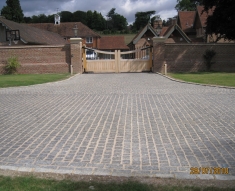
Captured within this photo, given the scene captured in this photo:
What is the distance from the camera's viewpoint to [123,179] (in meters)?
3.93

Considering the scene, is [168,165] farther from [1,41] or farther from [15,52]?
[1,41]

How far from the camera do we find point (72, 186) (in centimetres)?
369

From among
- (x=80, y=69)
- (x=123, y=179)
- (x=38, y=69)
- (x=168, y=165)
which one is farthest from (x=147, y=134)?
(x=38, y=69)

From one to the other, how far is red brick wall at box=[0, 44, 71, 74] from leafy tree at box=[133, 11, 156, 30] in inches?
4115

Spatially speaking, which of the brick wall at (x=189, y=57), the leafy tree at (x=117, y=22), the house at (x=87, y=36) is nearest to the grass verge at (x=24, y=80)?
the brick wall at (x=189, y=57)

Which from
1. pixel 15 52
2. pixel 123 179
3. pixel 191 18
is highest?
pixel 191 18

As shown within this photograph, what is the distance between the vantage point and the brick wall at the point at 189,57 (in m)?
24.2

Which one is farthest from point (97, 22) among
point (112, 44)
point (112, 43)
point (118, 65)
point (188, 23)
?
point (118, 65)

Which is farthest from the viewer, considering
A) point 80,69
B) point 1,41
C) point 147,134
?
point 1,41

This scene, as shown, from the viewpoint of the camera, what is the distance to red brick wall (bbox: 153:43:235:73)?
24.2m

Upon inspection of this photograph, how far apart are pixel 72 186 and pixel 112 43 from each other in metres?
62.0

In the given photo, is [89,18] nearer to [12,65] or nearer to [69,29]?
[69,29]

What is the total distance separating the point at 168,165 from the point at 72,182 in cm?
151

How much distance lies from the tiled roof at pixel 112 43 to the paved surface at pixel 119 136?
53.5 metres
